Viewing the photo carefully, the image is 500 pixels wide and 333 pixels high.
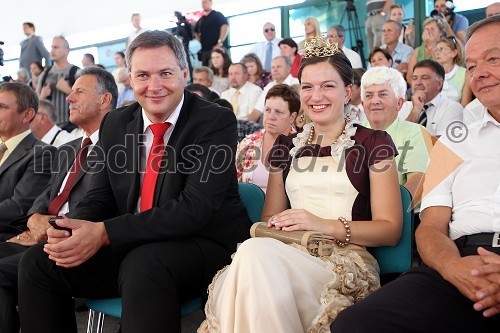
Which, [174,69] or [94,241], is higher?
[174,69]

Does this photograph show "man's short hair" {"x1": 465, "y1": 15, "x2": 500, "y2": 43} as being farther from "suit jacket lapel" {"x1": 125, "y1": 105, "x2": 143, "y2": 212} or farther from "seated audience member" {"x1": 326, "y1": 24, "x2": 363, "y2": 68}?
"seated audience member" {"x1": 326, "y1": 24, "x2": 363, "y2": 68}

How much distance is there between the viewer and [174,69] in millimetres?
2258

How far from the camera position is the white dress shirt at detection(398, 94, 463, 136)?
3951 mm

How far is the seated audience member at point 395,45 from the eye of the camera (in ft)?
19.8

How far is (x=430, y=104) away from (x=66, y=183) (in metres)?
2.58

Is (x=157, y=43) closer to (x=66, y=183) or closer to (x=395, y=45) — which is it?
(x=66, y=183)

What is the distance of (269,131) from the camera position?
3689 millimetres

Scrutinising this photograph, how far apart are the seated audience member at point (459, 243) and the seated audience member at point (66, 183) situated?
4.77ft

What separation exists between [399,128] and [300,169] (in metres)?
1.24

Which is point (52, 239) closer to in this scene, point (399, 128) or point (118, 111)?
point (118, 111)

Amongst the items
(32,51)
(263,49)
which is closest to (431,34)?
(263,49)

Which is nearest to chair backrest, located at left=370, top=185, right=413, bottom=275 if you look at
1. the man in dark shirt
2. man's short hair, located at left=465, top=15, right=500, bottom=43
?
man's short hair, located at left=465, top=15, right=500, bottom=43

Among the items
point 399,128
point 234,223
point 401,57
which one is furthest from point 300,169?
point 401,57

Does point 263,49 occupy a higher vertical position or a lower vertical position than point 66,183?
higher
